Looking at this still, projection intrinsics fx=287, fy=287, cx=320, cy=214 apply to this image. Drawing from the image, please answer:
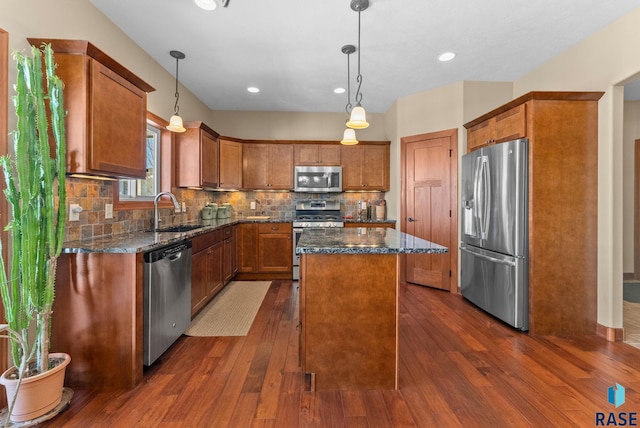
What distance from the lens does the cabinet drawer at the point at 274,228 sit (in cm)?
433

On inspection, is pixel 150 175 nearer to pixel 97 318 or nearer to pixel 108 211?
pixel 108 211

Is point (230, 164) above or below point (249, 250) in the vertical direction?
above

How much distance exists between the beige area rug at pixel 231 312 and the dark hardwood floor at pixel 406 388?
0.53 ft

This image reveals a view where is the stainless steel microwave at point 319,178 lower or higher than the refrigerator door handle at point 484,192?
higher

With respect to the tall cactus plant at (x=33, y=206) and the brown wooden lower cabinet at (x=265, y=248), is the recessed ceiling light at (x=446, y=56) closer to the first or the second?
the brown wooden lower cabinet at (x=265, y=248)

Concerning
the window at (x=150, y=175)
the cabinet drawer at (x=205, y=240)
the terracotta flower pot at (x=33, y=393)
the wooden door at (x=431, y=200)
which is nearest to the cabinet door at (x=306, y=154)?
the wooden door at (x=431, y=200)

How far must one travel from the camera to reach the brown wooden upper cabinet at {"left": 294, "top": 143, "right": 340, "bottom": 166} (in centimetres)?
472

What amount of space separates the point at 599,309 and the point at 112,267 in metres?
3.90

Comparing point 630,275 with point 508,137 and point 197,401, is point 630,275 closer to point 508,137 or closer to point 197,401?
point 508,137

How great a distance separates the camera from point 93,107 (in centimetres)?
178

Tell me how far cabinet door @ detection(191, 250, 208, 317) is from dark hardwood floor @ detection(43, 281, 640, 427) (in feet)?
1.25

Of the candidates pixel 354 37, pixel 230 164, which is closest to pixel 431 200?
pixel 354 37

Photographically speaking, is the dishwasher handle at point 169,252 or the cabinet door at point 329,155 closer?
the dishwasher handle at point 169,252

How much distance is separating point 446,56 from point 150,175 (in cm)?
354
